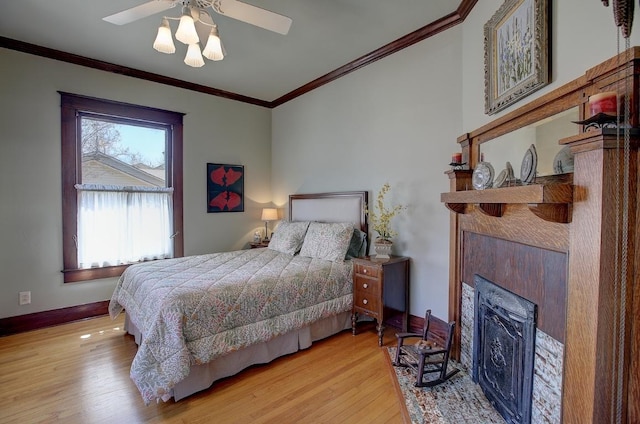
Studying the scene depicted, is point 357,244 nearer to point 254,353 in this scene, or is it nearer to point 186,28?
point 254,353

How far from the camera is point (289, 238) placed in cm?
366

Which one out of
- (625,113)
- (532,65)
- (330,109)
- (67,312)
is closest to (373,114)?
(330,109)

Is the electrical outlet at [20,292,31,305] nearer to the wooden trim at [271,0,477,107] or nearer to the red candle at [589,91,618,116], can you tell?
the wooden trim at [271,0,477,107]

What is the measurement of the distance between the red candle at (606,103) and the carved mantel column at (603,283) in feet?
0.22

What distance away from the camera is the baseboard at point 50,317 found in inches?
118

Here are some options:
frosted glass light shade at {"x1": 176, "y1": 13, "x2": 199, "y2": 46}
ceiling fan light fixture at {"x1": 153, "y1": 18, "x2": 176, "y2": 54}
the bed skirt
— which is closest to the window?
the bed skirt

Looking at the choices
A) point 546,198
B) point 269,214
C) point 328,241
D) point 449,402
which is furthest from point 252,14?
point 269,214

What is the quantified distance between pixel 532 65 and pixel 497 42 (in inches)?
18.2

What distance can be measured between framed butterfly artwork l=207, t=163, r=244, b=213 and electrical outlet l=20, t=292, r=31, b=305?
2032 millimetres

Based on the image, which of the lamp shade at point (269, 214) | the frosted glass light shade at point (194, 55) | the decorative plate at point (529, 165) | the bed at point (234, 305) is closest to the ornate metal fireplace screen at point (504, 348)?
the decorative plate at point (529, 165)

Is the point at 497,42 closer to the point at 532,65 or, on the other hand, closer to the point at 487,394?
the point at 532,65

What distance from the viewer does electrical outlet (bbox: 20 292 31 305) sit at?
3.06 m

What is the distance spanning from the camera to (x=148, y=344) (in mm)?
1891

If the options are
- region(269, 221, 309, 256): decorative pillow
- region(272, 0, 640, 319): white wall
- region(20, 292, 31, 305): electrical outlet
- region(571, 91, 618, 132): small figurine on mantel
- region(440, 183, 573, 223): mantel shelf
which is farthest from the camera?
region(269, 221, 309, 256): decorative pillow
